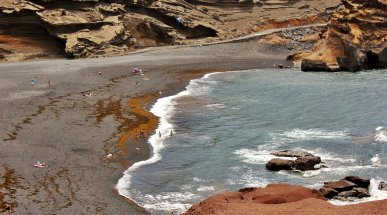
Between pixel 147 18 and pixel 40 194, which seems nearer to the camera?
pixel 40 194

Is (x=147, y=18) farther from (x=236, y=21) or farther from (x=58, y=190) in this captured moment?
(x=58, y=190)

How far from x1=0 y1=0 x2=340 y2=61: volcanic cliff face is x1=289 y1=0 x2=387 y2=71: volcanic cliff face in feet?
84.6

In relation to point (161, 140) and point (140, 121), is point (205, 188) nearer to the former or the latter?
point (161, 140)

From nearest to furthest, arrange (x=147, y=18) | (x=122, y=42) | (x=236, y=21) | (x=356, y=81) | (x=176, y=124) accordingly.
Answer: (x=176, y=124)
(x=356, y=81)
(x=122, y=42)
(x=147, y=18)
(x=236, y=21)

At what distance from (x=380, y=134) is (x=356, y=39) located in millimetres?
28818

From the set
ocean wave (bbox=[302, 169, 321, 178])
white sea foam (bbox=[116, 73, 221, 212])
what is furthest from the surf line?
ocean wave (bbox=[302, 169, 321, 178])

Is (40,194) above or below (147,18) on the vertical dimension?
below

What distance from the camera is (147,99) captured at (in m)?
40.5

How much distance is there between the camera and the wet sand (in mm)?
19450

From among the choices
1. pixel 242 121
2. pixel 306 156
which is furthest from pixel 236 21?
pixel 306 156

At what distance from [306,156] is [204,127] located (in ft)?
31.8

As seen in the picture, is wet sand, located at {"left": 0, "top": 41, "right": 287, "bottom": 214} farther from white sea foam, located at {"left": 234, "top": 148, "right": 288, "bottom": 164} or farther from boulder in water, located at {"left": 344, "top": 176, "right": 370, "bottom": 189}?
boulder in water, located at {"left": 344, "top": 176, "right": 370, "bottom": 189}

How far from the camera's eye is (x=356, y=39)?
53500mm

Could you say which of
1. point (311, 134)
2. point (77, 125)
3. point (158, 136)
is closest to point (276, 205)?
point (311, 134)
